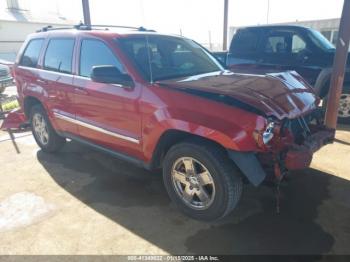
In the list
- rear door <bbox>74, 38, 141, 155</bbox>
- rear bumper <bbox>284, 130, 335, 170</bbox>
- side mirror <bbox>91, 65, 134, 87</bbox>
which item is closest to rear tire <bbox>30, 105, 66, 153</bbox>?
rear door <bbox>74, 38, 141, 155</bbox>

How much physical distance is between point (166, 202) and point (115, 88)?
1404 mm

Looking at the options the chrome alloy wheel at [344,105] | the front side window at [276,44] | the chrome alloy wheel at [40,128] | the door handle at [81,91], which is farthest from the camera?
the front side window at [276,44]

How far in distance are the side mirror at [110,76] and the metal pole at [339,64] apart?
3.22m

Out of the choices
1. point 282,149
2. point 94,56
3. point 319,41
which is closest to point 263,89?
point 282,149

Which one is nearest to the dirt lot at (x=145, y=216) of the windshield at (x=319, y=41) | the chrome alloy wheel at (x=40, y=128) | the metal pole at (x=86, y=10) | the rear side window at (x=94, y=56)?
the chrome alloy wheel at (x=40, y=128)

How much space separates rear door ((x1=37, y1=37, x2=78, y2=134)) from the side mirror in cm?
93

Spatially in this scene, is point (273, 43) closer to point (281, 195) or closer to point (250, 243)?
point (281, 195)

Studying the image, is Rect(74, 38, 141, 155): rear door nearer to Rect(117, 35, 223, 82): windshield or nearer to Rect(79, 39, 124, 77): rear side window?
Rect(79, 39, 124, 77): rear side window

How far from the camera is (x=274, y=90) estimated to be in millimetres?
3303

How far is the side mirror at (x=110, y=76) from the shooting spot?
10.7 ft

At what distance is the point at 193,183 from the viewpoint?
10.4ft

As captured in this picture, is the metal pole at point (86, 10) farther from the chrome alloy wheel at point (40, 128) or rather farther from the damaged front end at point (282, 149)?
the damaged front end at point (282, 149)

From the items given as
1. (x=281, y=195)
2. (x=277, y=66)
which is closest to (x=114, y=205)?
(x=281, y=195)

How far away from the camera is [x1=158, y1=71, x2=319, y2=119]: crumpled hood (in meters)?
2.93
